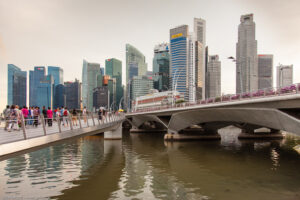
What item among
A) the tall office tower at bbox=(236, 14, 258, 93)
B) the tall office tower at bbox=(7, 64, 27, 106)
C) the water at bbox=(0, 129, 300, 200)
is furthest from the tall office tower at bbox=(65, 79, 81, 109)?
the water at bbox=(0, 129, 300, 200)

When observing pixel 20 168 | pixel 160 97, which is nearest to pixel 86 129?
pixel 20 168

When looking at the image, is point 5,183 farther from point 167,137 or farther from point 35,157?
point 167,137

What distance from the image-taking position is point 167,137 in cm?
4447

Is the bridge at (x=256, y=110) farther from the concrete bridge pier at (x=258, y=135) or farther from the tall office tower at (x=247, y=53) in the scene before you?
the tall office tower at (x=247, y=53)

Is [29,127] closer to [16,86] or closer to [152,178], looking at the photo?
[152,178]

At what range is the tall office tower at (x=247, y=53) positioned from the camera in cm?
8369

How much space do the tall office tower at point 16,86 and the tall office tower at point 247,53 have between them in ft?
511

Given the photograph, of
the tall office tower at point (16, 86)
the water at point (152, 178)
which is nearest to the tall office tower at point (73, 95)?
the tall office tower at point (16, 86)

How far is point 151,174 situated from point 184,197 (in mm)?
5847

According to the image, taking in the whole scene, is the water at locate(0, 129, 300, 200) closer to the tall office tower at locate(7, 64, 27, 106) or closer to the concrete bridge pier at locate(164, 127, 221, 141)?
the concrete bridge pier at locate(164, 127, 221, 141)

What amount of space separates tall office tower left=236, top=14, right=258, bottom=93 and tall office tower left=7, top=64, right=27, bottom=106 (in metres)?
156

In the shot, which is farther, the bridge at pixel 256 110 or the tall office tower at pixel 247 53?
the tall office tower at pixel 247 53

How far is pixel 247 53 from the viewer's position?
100875mm

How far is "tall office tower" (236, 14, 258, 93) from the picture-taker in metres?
83.7
